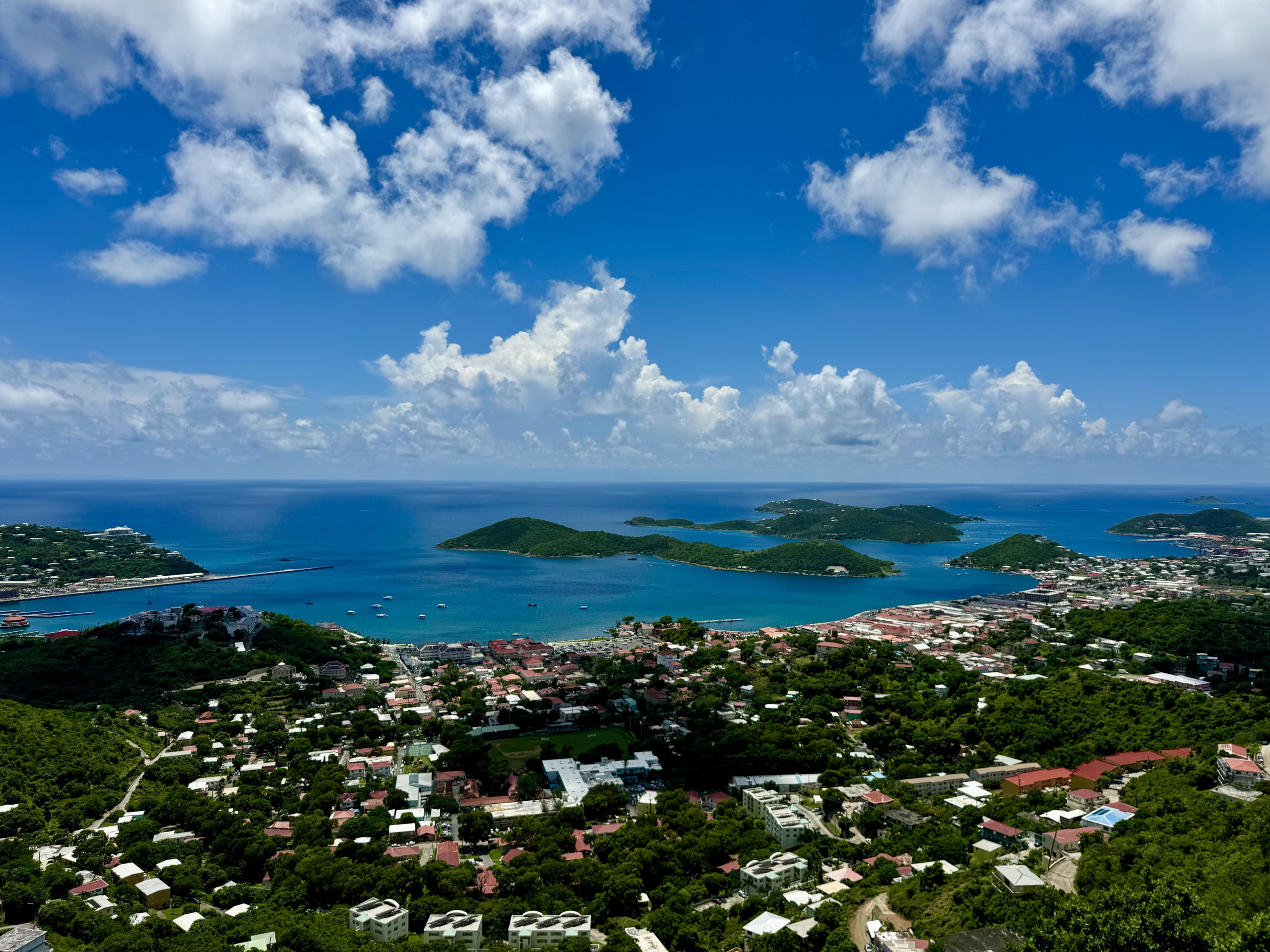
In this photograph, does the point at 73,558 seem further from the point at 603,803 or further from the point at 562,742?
the point at 603,803

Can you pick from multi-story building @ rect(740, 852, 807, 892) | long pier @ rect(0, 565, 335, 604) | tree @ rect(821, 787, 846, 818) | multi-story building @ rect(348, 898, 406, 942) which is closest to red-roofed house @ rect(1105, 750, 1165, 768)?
tree @ rect(821, 787, 846, 818)

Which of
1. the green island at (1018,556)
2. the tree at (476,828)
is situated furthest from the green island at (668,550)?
the tree at (476,828)

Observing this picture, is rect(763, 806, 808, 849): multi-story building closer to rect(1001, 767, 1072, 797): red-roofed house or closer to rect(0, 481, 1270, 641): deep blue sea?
rect(1001, 767, 1072, 797): red-roofed house

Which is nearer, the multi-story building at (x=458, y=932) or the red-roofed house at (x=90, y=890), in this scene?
the multi-story building at (x=458, y=932)

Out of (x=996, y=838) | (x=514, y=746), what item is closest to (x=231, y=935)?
(x=514, y=746)

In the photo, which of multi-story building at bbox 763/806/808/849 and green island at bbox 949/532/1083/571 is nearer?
multi-story building at bbox 763/806/808/849

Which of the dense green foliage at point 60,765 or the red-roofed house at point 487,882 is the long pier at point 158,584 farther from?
the red-roofed house at point 487,882
